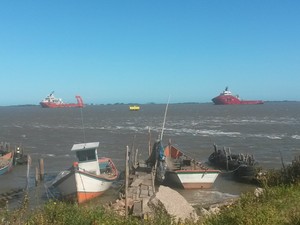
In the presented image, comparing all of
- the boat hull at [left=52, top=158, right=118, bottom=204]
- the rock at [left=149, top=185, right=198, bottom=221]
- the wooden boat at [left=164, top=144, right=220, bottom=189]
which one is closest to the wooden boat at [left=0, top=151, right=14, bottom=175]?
the boat hull at [left=52, top=158, right=118, bottom=204]

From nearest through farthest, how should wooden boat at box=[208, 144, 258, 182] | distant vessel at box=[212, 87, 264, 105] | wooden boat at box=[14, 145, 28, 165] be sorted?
wooden boat at box=[208, 144, 258, 182] → wooden boat at box=[14, 145, 28, 165] → distant vessel at box=[212, 87, 264, 105]

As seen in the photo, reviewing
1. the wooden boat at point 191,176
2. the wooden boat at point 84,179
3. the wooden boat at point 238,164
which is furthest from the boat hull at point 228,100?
the wooden boat at point 84,179

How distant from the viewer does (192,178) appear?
24047 millimetres

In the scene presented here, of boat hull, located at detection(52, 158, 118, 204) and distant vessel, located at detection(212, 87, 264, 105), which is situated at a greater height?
distant vessel, located at detection(212, 87, 264, 105)

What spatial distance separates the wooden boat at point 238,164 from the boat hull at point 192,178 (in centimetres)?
279

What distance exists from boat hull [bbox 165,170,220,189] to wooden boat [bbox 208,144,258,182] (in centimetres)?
279

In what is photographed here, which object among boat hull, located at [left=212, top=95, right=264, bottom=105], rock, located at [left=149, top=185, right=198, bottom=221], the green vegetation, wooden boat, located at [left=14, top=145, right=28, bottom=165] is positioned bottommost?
wooden boat, located at [left=14, top=145, right=28, bottom=165]

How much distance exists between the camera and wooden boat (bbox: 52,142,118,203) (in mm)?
20781

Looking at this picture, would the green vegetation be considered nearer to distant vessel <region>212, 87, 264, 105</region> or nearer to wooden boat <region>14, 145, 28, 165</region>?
wooden boat <region>14, 145, 28, 165</region>

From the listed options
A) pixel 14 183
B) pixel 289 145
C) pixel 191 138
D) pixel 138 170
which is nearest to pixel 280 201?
pixel 138 170

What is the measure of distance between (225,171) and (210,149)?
12079mm

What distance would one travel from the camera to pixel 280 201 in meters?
12.1

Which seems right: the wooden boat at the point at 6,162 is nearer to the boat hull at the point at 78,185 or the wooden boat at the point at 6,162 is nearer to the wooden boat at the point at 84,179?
the wooden boat at the point at 84,179

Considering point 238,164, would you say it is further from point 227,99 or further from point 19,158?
point 227,99
